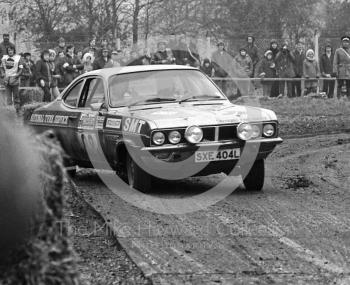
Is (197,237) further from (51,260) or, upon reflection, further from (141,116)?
(51,260)

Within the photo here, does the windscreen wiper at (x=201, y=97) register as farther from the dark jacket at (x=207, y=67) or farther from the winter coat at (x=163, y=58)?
the dark jacket at (x=207, y=67)

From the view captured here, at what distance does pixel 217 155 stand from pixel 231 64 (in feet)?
48.6

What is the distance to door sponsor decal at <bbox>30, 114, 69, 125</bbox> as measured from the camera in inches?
399

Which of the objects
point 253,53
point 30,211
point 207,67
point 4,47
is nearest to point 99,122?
point 30,211

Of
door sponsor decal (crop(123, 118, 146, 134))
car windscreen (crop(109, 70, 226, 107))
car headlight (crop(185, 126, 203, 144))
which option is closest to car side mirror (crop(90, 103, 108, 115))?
car windscreen (crop(109, 70, 226, 107))

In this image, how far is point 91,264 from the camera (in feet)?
18.7

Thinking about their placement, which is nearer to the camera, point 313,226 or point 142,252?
point 142,252

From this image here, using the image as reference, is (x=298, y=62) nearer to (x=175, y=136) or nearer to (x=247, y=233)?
(x=175, y=136)

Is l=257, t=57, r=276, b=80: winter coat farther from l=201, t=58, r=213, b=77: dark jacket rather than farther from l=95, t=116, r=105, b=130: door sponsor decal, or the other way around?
l=95, t=116, r=105, b=130: door sponsor decal

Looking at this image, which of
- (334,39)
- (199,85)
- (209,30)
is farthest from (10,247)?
(209,30)

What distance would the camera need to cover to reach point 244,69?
22.7 meters

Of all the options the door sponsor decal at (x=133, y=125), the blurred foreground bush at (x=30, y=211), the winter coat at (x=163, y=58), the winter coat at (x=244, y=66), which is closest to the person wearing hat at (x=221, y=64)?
the winter coat at (x=244, y=66)

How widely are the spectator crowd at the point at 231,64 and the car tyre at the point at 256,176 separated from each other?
40.1 feet

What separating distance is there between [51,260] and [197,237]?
3013mm
